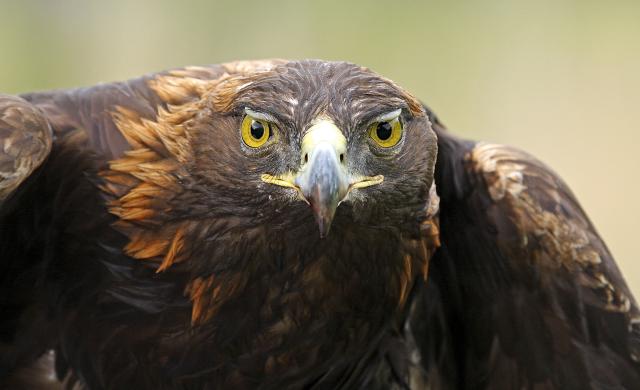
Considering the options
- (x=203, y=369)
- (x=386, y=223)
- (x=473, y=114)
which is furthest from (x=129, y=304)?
(x=473, y=114)

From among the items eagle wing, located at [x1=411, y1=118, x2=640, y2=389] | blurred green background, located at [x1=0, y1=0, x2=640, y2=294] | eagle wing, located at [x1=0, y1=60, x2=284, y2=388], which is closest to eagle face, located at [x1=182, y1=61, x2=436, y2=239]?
eagle wing, located at [x1=0, y1=60, x2=284, y2=388]

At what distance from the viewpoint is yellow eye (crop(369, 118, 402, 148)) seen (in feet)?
13.7

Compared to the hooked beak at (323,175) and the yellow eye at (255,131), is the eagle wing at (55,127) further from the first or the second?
the hooked beak at (323,175)

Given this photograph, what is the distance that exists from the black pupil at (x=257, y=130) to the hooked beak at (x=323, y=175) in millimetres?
173

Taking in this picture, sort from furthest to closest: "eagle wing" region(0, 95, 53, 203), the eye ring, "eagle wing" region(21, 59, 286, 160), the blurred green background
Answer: the blurred green background < "eagle wing" region(21, 59, 286, 160) < "eagle wing" region(0, 95, 53, 203) < the eye ring

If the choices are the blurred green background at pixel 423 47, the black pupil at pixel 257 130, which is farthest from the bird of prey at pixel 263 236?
Answer: the blurred green background at pixel 423 47

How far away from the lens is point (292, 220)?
4258 mm

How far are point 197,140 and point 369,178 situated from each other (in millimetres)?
680

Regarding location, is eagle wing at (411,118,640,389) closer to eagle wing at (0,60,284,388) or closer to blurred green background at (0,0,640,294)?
eagle wing at (0,60,284,388)

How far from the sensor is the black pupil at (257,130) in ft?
13.7

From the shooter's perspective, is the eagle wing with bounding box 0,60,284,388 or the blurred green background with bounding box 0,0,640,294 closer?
the eagle wing with bounding box 0,60,284,388

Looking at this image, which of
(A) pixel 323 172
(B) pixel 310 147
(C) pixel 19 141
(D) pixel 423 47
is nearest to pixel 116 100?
(C) pixel 19 141

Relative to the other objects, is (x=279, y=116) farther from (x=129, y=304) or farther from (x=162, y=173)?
(x=129, y=304)

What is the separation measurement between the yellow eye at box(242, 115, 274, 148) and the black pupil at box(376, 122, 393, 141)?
36cm
